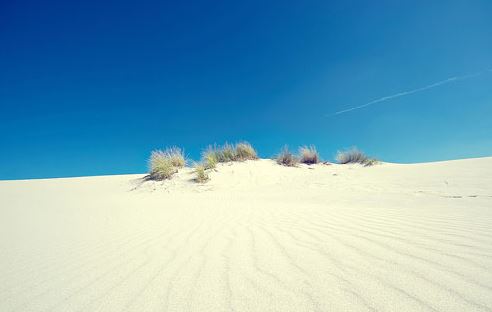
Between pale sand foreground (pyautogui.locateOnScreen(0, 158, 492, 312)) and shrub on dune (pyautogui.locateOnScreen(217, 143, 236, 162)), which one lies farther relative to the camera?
shrub on dune (pyautogui.locateOnScreen(217, 143, 236, 162))

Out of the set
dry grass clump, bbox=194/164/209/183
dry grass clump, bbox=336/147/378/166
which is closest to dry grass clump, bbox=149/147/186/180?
dry grass clump, bbox=194/164/209/183

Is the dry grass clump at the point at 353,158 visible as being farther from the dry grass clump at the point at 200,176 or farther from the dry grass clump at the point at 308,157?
the dry grass clump at the point at 200,176

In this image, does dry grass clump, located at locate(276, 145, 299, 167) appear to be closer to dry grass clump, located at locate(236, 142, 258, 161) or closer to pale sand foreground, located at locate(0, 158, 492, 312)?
dry grass clump, located at locate(236, 142, 258, 161)

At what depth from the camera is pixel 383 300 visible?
1.33m

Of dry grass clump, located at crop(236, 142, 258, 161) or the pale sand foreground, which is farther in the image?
dry grass clump, located at crop(236, 142, 258, 161)

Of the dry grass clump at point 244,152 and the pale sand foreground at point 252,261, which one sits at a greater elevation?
the dry grass clump at point 244,152

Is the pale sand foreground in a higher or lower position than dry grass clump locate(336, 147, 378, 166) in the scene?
lower

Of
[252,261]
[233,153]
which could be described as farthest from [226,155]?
[252,261]

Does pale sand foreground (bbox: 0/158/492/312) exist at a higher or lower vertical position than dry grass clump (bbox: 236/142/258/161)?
lower

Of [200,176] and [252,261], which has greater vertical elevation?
[200,176]

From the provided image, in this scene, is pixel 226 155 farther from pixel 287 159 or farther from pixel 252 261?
pixel 252 261

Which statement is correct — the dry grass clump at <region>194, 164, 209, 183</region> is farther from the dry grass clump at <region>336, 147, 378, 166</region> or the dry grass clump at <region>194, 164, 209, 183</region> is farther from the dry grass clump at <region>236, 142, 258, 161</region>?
the dry grass clump at <region>336, 147, 378, 166</region>

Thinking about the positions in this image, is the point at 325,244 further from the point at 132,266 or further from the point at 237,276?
the point at 132,266

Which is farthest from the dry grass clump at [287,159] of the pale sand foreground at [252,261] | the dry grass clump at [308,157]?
the pale sand foreground at [252,261]
